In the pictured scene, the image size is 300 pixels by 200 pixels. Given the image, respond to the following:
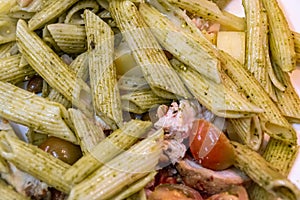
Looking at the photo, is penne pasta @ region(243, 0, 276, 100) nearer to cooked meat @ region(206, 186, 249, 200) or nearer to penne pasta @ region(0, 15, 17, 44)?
cooked meat @ region(206, 186, 249, 200)

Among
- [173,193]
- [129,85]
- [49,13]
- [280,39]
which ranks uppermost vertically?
[49,13]

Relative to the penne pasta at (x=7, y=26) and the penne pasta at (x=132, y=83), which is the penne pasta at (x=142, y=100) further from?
the penne pasta at (x=7, y=26)

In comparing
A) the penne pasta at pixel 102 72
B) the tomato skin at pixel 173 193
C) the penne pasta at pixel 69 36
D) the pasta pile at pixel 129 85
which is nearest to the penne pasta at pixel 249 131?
the pasta pile at pixel 129 85

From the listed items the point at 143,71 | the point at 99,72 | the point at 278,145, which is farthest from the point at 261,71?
the point at 99,72

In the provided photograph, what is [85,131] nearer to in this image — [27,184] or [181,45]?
[27,184]

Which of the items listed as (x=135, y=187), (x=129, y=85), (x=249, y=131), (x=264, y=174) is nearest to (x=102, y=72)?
(x=129, y=85)

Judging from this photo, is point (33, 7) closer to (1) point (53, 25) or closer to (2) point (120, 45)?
(1) point (53, 25)
